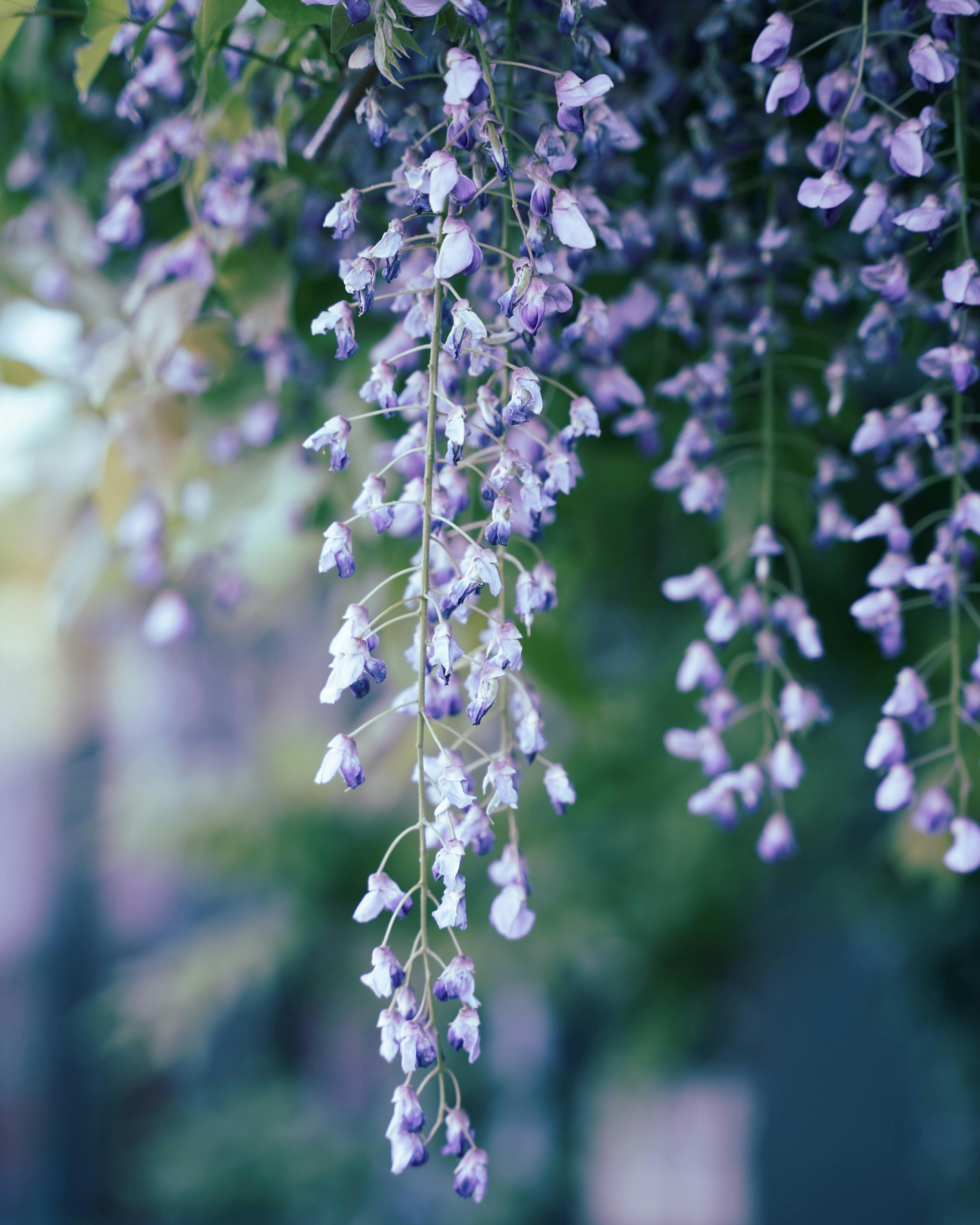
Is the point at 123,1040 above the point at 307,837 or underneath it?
underneath

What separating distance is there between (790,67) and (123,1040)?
2.37m

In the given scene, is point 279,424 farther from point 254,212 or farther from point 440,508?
point 440,508

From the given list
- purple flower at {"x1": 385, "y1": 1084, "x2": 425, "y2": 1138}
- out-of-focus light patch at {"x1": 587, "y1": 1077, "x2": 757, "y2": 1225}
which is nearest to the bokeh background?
out-of-focus light patch at {"x1": 587, "y1": 1077, "x2": 757, "y2": 1225}

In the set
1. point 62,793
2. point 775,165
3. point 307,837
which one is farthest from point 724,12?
point 62,793

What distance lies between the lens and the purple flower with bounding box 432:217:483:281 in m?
0.32

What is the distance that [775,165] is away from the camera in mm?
489

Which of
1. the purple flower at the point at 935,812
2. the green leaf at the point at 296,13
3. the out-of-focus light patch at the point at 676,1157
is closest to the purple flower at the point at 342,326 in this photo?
the green leaf at the point at 296,13

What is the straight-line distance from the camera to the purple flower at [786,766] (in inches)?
18.8

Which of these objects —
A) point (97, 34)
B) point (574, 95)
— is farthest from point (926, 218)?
point (97, 34)

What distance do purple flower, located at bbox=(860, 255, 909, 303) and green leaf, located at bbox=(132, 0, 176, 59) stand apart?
31 centimetres

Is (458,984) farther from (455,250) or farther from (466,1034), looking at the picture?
(455,250)

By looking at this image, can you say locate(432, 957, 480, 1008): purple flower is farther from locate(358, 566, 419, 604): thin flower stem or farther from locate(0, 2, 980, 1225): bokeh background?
locate(0, 2, 980, 1225): bokeh background

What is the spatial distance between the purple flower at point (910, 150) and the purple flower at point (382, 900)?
13.3 inches

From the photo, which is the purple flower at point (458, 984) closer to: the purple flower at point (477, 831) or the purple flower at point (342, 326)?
the purple flower at point (477, 831)
